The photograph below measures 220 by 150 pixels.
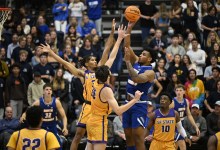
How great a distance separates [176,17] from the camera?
20.6m

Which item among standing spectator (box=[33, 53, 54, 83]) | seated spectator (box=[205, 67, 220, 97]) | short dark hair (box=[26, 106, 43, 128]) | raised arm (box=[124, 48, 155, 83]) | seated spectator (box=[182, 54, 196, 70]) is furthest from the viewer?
seated spectator (box=[182, 54, 196, 70])

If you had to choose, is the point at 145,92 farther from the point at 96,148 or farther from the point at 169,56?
the point at 169,56

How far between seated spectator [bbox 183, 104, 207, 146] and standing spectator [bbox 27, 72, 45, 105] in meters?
4.05

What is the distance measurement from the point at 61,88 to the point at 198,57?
4.23m

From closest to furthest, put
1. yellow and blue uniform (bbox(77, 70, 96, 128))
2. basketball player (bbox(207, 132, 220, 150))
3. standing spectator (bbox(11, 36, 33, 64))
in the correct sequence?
basketball player (bbox(207, 132, 220, 150)), yellow and blue uniform (bbox(77, 70, 96, 128)), standing spectator (bbox(11, 36, 33, 64))

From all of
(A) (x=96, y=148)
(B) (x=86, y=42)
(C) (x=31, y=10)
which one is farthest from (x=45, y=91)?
(C) (x=31, y=10)

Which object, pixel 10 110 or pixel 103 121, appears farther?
pixel 10 110

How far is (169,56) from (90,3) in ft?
13.0

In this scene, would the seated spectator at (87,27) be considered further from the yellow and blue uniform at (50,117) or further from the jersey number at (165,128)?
the jersey number at (165,128)

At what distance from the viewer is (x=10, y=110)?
1616 cm

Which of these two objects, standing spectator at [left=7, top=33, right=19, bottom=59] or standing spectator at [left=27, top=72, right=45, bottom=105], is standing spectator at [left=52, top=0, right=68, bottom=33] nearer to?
standing spectator at [left=7, top=33, right=19, bottom=59]

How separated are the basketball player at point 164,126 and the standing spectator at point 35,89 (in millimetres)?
5360

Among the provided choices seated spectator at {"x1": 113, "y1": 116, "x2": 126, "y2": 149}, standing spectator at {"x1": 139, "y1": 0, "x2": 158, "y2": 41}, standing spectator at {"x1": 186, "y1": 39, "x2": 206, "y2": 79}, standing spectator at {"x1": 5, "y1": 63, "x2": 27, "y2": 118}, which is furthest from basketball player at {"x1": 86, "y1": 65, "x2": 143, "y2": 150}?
standing spectator at {"x1": 139, "y1": 0, "x2": 158, "y2": 41}

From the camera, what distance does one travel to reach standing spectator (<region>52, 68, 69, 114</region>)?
17.5 m
